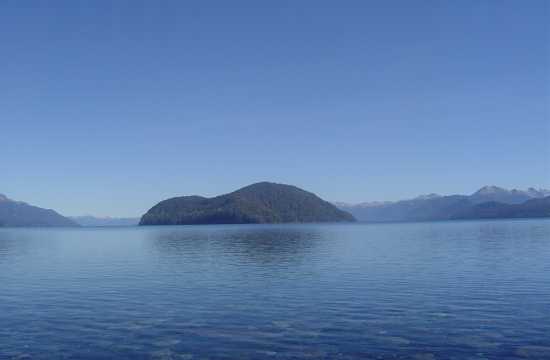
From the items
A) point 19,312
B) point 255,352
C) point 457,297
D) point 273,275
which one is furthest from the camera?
point 273,275

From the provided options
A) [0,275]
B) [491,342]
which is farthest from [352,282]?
[0,275]

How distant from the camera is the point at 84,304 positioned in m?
45.2

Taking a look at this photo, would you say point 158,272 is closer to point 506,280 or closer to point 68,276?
point 68,276

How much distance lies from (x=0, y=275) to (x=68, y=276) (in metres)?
12.1

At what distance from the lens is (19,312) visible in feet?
138

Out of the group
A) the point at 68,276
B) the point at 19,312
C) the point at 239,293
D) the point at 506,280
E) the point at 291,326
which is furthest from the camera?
the point at 68,276

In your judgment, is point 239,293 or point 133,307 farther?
point 239,293

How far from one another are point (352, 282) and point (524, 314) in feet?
71.6

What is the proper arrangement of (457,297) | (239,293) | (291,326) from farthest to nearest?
(239,293), (457,297), (291,326)

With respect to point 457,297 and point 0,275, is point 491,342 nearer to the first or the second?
point 457,297

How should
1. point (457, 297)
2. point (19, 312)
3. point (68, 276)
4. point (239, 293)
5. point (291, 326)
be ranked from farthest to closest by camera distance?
1. point (68, 276)
2. point (239, 293)
3. point (457, 297)
4. point (19, 312)
5. point (291, 326)

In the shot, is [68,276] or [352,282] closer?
[352,282]

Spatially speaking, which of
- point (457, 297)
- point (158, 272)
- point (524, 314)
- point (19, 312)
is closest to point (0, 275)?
point (158, 272)

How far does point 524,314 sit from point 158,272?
52.0 m
